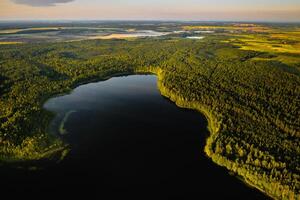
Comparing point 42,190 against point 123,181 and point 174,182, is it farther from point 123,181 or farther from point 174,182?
point 174,182

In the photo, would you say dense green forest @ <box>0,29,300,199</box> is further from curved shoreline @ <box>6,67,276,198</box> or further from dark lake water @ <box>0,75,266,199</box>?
dark lake water @ <box>0,75,266,199</box>

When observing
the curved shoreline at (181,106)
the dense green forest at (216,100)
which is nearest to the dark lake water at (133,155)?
the curved shoreline at (181,106)

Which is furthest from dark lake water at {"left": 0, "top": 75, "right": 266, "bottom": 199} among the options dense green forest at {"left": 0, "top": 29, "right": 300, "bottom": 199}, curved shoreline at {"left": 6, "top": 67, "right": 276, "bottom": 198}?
dense green forest at {"left": 0, "top": 29, "right": 300, "bottom": 199}

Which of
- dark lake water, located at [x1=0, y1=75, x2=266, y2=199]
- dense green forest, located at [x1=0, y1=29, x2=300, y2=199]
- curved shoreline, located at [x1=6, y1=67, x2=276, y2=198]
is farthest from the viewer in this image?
curved shoreline, located at [x1=6, y1=67, x2=276, y2=198]

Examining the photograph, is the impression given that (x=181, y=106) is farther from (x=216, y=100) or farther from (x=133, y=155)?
(x=133, y=155)

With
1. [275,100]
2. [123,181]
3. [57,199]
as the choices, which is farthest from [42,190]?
[275,100]

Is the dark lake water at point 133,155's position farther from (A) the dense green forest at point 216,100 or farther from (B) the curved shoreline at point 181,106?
(A) the dense green forest at point 216,100

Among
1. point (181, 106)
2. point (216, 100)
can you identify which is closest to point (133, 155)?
point (181, 106)
